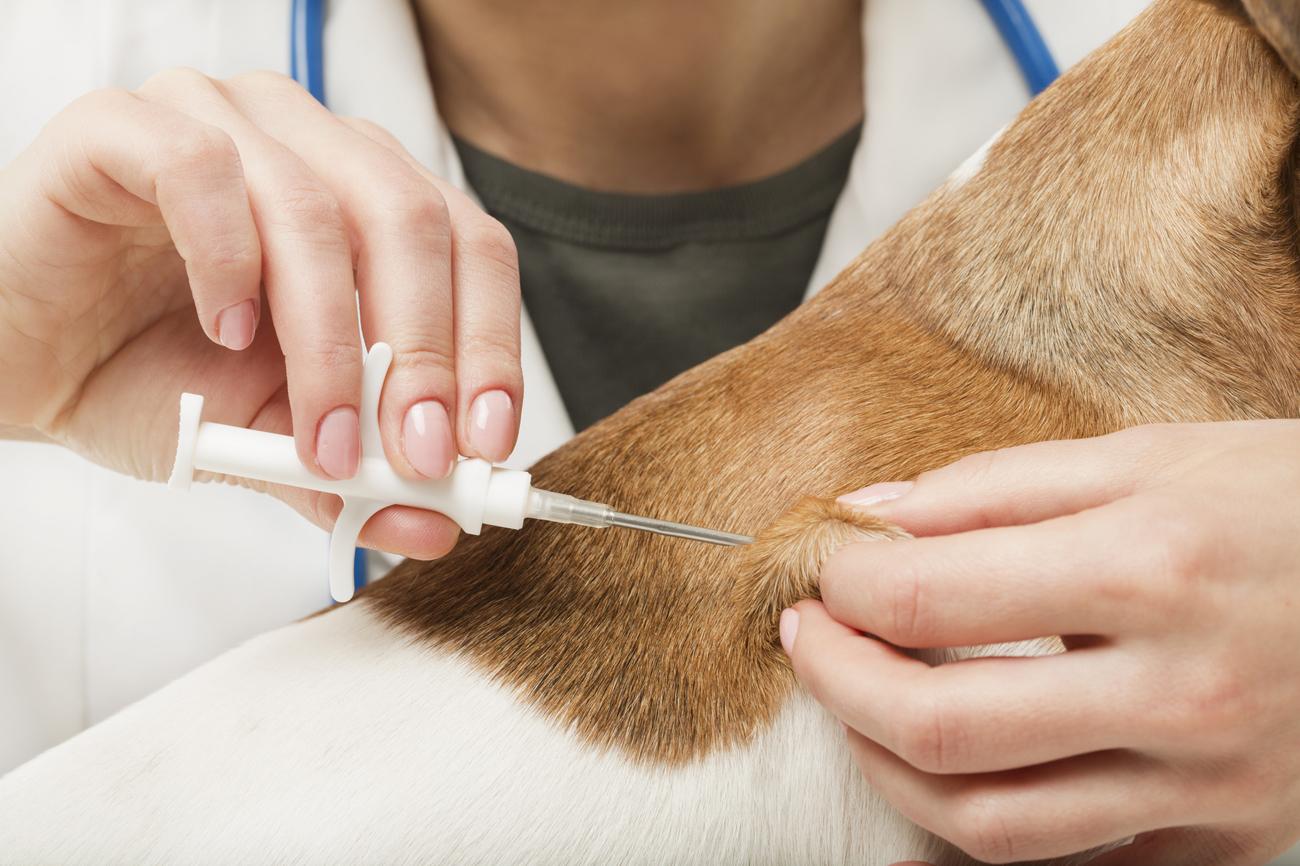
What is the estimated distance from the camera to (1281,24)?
0.84 metres

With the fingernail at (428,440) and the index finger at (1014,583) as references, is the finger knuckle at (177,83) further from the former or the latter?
the index finger at (1014,583)

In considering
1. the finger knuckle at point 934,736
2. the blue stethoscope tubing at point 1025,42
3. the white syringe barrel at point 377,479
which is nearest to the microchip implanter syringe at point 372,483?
the white syringe barrel at point 377,479

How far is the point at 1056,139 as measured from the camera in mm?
986

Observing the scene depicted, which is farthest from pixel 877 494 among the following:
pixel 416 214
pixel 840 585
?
pixel 416 214

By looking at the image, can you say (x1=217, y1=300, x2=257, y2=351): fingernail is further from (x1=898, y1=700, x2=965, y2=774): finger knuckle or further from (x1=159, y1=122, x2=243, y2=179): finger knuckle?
(x1=898, y1=700, x2=965, y2=774): finger knuckle

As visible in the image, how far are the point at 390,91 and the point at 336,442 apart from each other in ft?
2.72

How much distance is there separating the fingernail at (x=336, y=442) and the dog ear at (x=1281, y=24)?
0.82 meters

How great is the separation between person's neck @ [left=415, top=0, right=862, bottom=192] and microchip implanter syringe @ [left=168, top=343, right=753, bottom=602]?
0.90m

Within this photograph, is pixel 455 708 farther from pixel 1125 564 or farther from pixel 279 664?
pixel 1125 564

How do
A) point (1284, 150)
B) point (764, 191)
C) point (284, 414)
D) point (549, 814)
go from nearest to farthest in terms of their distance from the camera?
point (549, 814)
point (1284, 150)
point (284, 414)
point (764, 191)

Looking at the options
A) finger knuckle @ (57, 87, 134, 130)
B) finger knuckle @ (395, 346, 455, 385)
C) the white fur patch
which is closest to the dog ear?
the white fur patch

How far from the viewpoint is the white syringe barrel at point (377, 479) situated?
30.9 inches

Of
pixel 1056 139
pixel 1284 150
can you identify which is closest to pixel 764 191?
pixel 1056 139

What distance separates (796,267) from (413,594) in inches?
38.3
